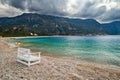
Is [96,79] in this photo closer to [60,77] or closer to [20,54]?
[60,77]

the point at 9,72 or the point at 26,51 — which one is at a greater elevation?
the point at 26,51

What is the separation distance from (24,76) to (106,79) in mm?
6455

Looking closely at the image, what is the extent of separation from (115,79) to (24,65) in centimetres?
832

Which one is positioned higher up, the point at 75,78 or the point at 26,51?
the point at 26,51

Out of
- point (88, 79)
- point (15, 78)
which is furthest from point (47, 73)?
point (88, 79)

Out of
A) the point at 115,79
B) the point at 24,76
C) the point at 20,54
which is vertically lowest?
the point at 115,79

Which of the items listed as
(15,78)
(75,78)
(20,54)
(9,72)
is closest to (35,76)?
(15,78)

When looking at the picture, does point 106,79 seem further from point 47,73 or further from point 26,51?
point 26,51

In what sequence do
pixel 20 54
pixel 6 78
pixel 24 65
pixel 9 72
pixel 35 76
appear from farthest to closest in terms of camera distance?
1. pixel 20 54
2. pixel 24 65
3. pixel 9 72
4. pixel 35 76
5. pixel 6 78

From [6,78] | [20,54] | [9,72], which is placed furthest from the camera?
[20,54]

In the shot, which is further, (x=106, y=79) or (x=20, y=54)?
(x=20, y=54)

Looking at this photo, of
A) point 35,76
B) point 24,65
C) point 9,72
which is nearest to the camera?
point 35,76

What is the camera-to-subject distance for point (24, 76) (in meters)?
10.3

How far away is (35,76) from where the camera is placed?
1040 centimetres
